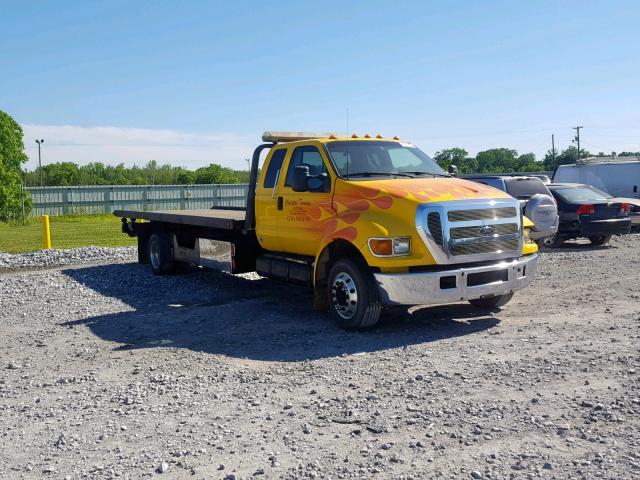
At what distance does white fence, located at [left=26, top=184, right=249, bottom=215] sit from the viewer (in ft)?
155

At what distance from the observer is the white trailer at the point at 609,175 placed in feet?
70.6

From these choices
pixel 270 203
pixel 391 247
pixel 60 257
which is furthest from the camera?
pixel 60 257

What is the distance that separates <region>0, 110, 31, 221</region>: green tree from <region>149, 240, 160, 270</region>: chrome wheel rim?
114 ft

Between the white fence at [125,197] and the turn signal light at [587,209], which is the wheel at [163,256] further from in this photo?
the white fence at [125,197]

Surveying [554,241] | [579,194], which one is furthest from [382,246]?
[579,194]

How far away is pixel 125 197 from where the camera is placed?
48875 millimetres

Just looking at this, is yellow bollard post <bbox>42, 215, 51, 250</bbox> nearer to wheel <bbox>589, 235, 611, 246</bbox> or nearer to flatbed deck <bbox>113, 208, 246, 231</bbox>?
flatbed deck <bbox>113, 208, 246, 231</bbox>

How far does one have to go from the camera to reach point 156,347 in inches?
292

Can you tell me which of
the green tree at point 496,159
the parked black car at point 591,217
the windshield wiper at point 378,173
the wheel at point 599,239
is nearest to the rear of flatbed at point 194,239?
→ the windshield wiper at point 378,173

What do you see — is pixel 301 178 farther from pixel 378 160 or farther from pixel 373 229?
pixel 373 229

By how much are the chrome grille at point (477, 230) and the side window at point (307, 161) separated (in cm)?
195

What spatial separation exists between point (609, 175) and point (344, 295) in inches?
658

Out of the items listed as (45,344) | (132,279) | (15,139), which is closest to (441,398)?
(45,344)

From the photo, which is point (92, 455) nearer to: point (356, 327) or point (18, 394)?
point (18, 394)
